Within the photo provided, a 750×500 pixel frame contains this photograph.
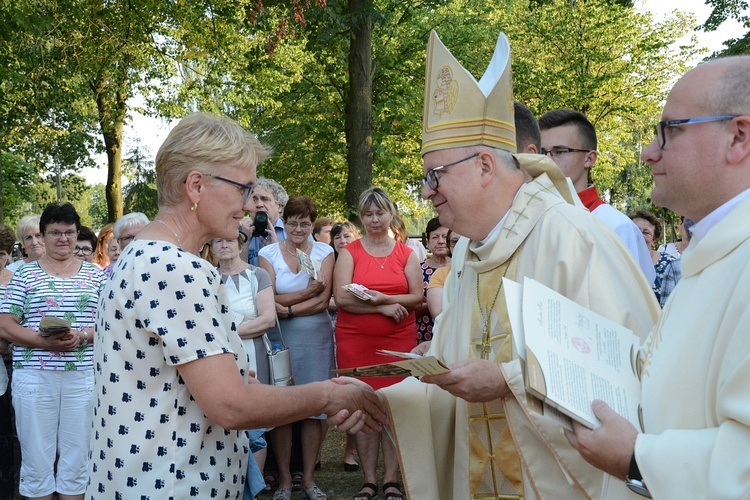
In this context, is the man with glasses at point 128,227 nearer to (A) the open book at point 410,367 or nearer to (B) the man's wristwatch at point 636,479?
(A) the open book at point 410,367

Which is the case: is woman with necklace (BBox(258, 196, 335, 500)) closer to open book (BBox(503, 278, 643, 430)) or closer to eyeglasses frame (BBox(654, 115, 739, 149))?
open book (BBox(503, 278, 643, 430))

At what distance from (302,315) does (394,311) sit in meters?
0.84

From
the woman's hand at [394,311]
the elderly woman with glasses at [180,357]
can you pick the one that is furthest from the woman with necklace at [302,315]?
the elderly woman with glasses at [180,357]

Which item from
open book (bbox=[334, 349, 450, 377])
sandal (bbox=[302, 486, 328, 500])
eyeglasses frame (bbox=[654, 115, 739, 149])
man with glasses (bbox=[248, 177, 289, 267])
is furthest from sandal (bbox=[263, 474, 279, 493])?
eyeglasses frame (bbox=[654, 115, 739, 149])

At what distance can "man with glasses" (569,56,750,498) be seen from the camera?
177 centimetres

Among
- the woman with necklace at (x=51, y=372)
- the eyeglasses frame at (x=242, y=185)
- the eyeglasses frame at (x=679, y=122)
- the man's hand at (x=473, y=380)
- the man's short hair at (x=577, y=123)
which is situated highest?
the man's short hair at (x=577, y=123)

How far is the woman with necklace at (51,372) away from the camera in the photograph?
20.0ft

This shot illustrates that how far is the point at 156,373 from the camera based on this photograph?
268 cm

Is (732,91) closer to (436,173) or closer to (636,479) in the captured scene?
(636,479)

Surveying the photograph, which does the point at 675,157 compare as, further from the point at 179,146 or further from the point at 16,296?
the point at 16,296

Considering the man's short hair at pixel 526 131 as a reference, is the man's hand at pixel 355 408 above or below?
below

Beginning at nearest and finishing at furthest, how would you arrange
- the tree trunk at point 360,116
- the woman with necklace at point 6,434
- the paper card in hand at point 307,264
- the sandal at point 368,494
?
the sandal at point 368,494
the woman with necklace at point 6,434
the paper card in hand at point 307,264
the tree trunk at point 360,116

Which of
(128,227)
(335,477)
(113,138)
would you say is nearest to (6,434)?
(128,227)

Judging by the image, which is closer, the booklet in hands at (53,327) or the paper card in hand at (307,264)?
the booklet in hands at (53,327)
